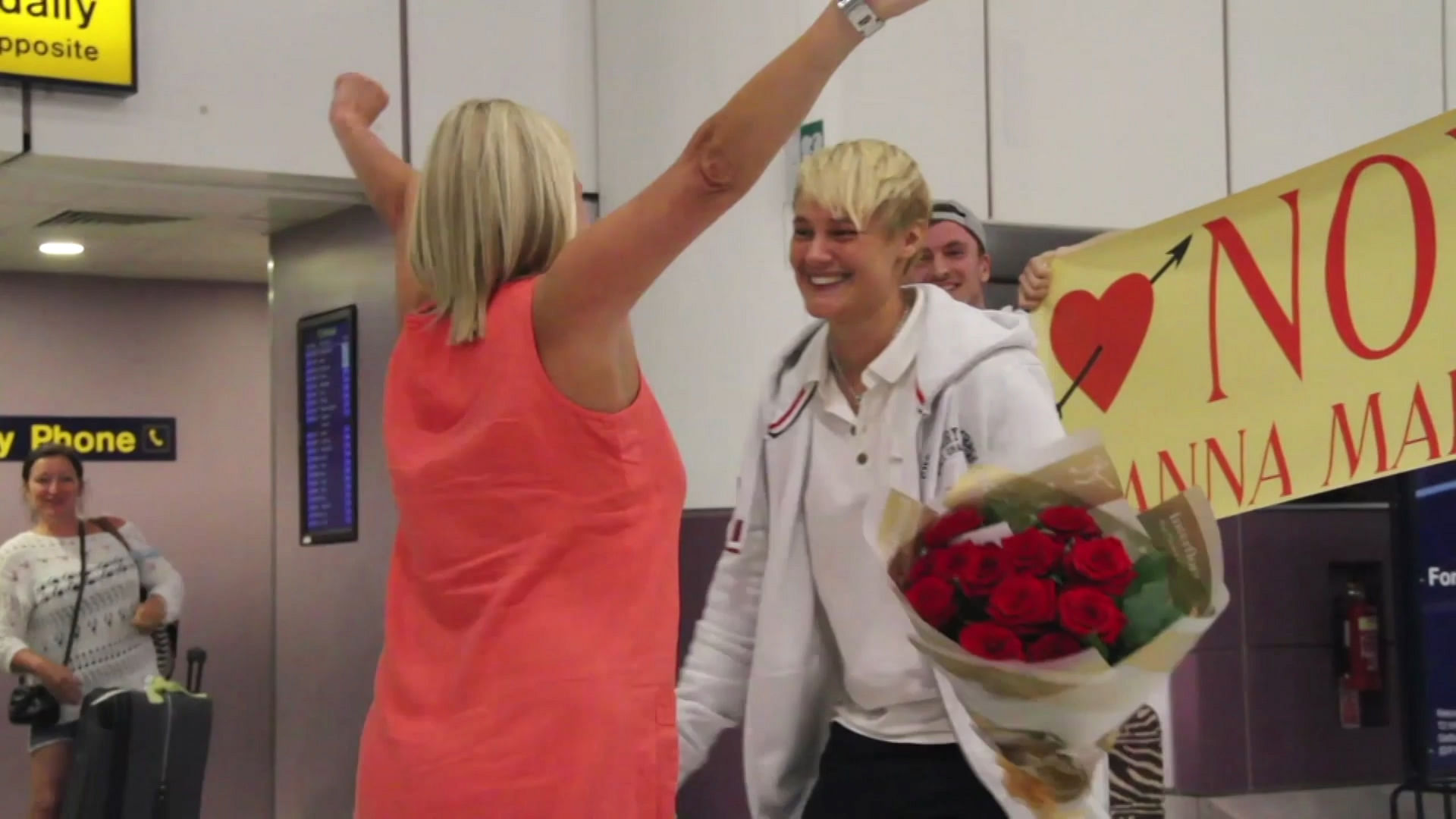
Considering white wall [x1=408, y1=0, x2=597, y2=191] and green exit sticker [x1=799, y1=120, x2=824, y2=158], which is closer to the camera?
green exit sticker [x1=799, y1=120, x2=824, y2=158]

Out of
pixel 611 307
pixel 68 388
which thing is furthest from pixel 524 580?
pixel 68 388

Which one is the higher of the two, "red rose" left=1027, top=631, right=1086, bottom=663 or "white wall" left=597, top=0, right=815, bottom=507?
"white wall" left=597, top=0, right=815, bottom=507

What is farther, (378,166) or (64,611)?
(64,611)

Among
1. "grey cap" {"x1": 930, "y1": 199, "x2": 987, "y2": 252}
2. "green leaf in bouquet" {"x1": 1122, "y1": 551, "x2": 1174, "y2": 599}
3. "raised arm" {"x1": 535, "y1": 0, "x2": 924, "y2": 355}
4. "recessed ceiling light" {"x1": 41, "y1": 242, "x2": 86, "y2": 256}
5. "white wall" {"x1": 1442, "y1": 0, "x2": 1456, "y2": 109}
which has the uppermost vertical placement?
"white wall" {"x1": 1442, "y1": 0, "x2": 1456, "y2": 109}

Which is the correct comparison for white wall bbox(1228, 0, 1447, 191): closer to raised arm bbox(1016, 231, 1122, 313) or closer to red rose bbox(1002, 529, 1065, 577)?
raised arm bbox(1016, 231, 1122, 313)

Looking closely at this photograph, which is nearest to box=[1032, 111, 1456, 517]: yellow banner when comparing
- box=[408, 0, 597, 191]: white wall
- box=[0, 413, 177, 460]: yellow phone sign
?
box=[408, 0, 597, 191]: white wall

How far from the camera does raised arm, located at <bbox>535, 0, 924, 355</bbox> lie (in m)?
1.64

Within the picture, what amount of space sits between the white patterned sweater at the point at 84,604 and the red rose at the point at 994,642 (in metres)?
4.87

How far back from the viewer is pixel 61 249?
6.38 meters

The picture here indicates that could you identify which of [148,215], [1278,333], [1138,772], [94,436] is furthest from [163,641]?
[1278,333]

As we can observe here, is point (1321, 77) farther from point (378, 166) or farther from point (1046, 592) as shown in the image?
point (1046, 592)

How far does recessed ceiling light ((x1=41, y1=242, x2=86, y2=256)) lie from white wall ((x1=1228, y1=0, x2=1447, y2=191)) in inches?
157

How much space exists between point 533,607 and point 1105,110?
3.49 meters

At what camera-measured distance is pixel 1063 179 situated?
4797 mm
